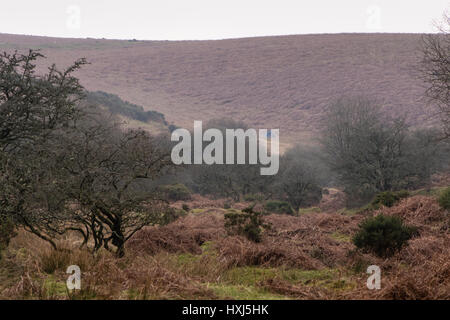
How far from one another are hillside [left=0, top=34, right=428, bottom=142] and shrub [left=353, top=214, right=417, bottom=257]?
53098mm

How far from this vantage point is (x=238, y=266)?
31.6 ft

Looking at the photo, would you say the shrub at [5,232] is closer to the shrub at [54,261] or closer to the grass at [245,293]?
the shrub at [54,261]

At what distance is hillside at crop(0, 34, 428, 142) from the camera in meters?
72.8

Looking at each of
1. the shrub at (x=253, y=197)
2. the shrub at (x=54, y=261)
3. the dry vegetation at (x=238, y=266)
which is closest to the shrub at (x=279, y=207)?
the shrub at (x=253, y=197)

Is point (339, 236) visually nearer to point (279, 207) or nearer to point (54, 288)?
point (54, 288)

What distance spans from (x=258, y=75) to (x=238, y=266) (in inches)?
3161

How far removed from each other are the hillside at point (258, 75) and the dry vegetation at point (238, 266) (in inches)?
2009

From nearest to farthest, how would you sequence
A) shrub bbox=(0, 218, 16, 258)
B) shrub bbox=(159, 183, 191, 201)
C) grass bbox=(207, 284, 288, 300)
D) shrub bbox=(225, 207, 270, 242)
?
grass bbox=(207, 284, 288, 300), shrub bbox=(0, 218, 16, 258), shrub bbox=(225, 207, 270, 242), shrub bbox=(159, 183, 191, 201)

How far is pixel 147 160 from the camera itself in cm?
Result: 979

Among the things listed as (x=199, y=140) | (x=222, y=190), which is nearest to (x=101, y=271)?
(x=222, y=190)

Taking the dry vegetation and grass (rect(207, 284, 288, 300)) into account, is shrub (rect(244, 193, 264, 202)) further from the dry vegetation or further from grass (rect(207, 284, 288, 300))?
grass (rect(207, 284, 288, 300))

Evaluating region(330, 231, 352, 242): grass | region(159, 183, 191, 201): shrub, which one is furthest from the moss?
region(159, 183, 191, 201): shrub

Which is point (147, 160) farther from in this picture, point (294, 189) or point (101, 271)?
point (294, 189)

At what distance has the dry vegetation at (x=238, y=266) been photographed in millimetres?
5582
